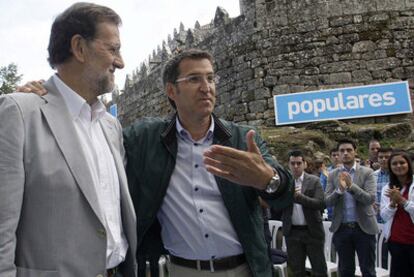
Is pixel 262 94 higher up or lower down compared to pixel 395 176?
higher up

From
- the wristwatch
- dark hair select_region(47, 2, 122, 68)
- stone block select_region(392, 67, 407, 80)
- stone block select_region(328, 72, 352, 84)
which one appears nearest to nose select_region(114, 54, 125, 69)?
dark hair select_region(47, 2, 122, 68)

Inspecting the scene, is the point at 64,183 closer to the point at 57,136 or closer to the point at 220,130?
the point at 57,136

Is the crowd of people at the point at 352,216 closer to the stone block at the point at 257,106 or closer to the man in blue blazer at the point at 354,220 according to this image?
the man in blue blazer at the point at 354,220

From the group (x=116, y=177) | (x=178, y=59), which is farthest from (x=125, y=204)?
(x=178, y=59)

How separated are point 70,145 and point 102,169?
21 centimetres

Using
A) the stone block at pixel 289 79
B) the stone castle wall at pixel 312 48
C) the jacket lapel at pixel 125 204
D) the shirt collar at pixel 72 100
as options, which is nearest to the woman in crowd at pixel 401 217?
the jacket lapel at pixel 125 204

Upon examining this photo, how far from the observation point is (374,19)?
32.7ft

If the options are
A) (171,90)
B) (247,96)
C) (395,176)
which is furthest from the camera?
(247,96)

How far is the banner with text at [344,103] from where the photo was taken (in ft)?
30.3

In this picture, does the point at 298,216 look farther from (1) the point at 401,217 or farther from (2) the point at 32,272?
(2) the point at 32,272

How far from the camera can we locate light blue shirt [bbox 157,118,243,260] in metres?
1.95

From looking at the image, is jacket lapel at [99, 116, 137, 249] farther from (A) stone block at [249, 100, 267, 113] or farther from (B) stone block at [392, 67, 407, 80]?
(B) stone block at [392, 67, 407, 80]

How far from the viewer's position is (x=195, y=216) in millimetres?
1978

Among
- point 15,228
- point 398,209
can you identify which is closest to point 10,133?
point 15,228
